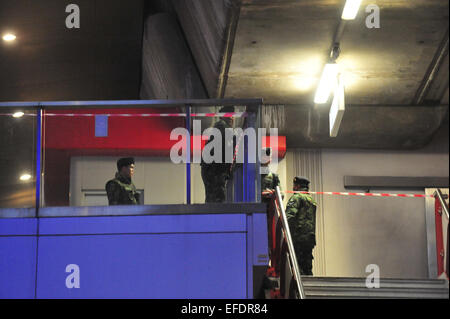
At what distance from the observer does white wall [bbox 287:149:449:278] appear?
1731 centimetres

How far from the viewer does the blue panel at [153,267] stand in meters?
10.2

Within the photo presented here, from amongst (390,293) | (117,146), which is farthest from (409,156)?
(117,146)

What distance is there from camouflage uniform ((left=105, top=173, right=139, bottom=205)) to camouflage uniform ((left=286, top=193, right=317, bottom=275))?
3282 mm

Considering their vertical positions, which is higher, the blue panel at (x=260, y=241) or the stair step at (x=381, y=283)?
the blue panel at (x=260, y=241)

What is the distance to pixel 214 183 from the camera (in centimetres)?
1048

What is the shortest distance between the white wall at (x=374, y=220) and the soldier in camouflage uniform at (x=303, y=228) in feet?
14.0

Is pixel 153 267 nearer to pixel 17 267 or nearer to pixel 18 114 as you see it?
pixel 17 267

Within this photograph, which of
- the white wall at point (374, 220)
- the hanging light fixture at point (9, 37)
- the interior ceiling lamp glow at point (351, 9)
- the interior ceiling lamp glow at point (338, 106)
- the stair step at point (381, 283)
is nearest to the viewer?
the stair step at point (381, 283)

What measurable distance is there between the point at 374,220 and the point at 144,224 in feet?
27.1

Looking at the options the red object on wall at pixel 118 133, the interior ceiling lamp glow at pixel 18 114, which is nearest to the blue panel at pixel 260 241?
the red object on wall at pixel 118 133

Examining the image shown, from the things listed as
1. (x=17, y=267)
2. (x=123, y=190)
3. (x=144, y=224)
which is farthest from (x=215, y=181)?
(x=17, y=267)

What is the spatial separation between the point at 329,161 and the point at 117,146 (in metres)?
7.47

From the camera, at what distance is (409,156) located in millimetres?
17859

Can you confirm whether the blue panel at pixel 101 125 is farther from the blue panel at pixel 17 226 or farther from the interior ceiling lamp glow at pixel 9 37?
the interior ceiling lamp glow at pixel 9 37
